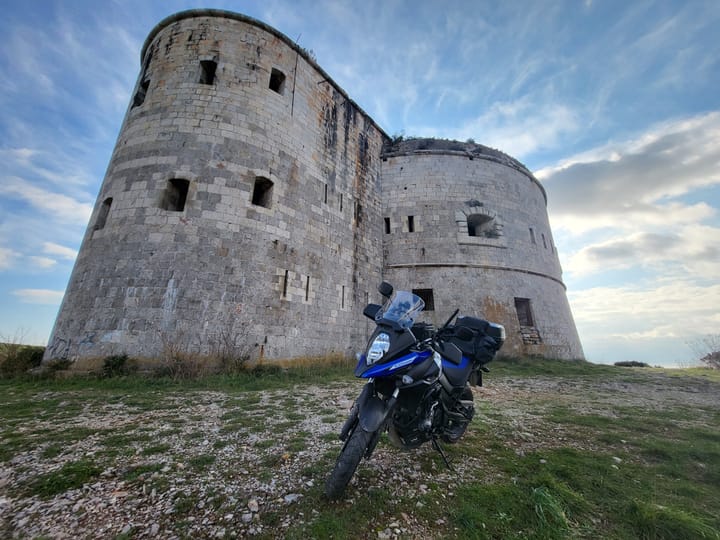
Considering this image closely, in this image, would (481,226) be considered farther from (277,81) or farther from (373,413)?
(373,413)

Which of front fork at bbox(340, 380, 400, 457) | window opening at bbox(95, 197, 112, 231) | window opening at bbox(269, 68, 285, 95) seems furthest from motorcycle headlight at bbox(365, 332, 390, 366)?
window opening at bbox(269, 68, 285, 95)

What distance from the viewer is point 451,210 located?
12.5 meters

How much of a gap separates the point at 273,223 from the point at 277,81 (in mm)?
5090

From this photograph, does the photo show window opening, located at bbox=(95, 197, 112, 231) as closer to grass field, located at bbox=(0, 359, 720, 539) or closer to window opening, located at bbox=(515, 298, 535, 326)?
grass field, located at bbox=(0, 359, 720, 539)

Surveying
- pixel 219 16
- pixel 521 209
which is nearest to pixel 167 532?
pixel 219 16

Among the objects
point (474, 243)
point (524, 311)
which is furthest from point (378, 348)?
point (524, 311)

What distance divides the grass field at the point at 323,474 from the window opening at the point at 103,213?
444 centimetres

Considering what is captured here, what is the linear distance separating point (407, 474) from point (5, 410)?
514 cm

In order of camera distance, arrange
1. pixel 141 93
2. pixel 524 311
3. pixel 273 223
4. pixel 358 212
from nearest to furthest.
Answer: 1. pixel 273 223
2. pixel 141 93
3. pixel 358 212
4. pixel 524 311

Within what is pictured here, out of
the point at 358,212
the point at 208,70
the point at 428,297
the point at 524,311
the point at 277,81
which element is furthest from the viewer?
the point at 524,311

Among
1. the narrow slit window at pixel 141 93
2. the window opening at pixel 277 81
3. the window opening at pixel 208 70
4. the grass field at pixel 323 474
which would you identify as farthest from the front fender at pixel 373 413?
the narrow slit window at pixel 141 93

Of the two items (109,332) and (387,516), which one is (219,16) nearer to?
(109,332)

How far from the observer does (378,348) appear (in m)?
2.13

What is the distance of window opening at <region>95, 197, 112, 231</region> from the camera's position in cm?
741
